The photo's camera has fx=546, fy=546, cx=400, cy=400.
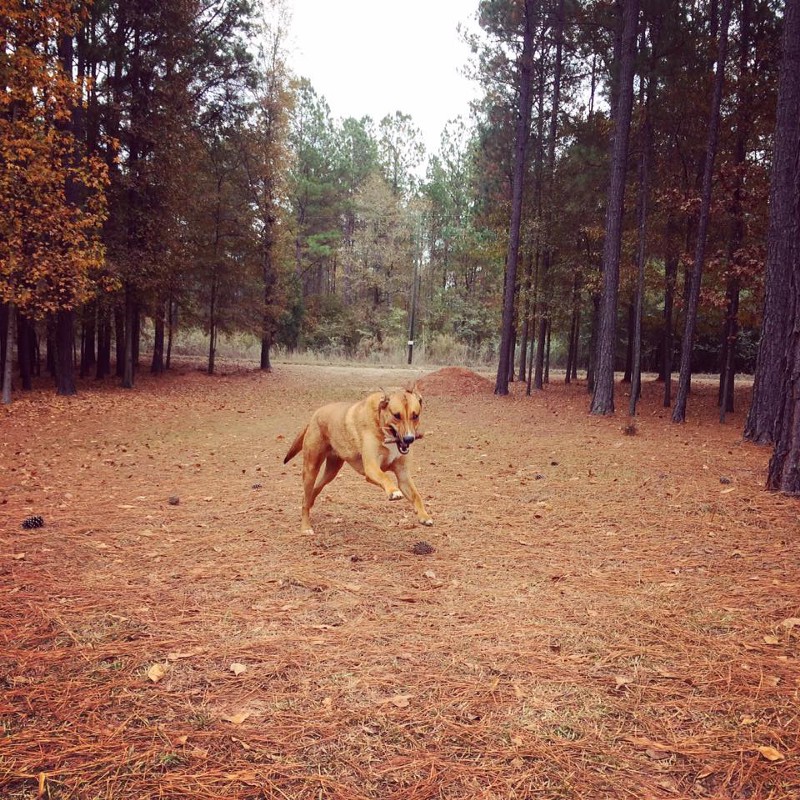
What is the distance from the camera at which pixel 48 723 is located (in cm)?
231

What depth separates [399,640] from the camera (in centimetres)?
313

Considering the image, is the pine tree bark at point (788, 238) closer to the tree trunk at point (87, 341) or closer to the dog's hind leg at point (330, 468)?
the dog's hind leg at point (330, 468)

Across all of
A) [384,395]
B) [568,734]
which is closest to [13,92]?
[384,395]

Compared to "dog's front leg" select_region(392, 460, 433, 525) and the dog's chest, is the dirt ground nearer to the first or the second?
"dog's front leg" select_region(392, 460, 433, 525)

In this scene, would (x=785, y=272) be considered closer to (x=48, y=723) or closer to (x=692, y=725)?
(x=692, y=725)

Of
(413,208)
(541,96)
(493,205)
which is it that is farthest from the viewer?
(413,208)

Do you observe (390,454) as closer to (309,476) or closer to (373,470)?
(373,470)

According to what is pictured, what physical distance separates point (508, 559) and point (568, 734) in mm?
2244

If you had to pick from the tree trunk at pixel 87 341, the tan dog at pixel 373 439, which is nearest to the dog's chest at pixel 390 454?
the tan dog at pixel 373 439

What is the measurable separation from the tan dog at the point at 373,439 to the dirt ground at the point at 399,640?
68cm

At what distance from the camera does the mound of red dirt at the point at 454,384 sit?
21062 mm

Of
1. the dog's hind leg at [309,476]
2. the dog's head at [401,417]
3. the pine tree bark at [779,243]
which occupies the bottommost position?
the dog's hind leg at [309,476]

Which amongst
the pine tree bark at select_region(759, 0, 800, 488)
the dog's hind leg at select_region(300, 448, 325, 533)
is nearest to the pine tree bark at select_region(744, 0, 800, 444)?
the pine tree bark at select_region(759, 0, 800, 488)

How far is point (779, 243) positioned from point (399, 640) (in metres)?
10.7
